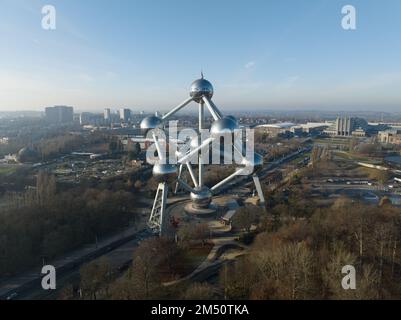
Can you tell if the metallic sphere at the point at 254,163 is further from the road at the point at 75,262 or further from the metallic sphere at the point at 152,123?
the road at the point at 75,262

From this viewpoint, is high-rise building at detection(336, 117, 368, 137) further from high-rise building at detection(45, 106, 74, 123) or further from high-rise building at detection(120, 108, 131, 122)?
high-rise building at detection(45, 106, 74, 123)

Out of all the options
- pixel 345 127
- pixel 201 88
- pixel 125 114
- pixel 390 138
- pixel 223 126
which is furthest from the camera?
pixel 125 114

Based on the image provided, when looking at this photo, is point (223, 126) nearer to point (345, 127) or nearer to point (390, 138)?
point (390, 138)

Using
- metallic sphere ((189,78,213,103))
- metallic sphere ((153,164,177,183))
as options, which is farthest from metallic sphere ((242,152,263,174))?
metallic sphere ((189,78,213,103))

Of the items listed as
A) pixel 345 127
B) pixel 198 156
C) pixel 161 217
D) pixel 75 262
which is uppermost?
pixel 345 127

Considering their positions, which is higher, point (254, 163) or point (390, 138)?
point (390, 138)

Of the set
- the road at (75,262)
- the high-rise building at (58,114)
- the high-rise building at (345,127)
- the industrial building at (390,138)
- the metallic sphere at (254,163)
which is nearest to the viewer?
the road at (75,262)

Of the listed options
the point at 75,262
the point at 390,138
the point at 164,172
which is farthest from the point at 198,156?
the point at 390,138

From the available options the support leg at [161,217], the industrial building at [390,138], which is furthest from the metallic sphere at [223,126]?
the industrial building at [390,138]
